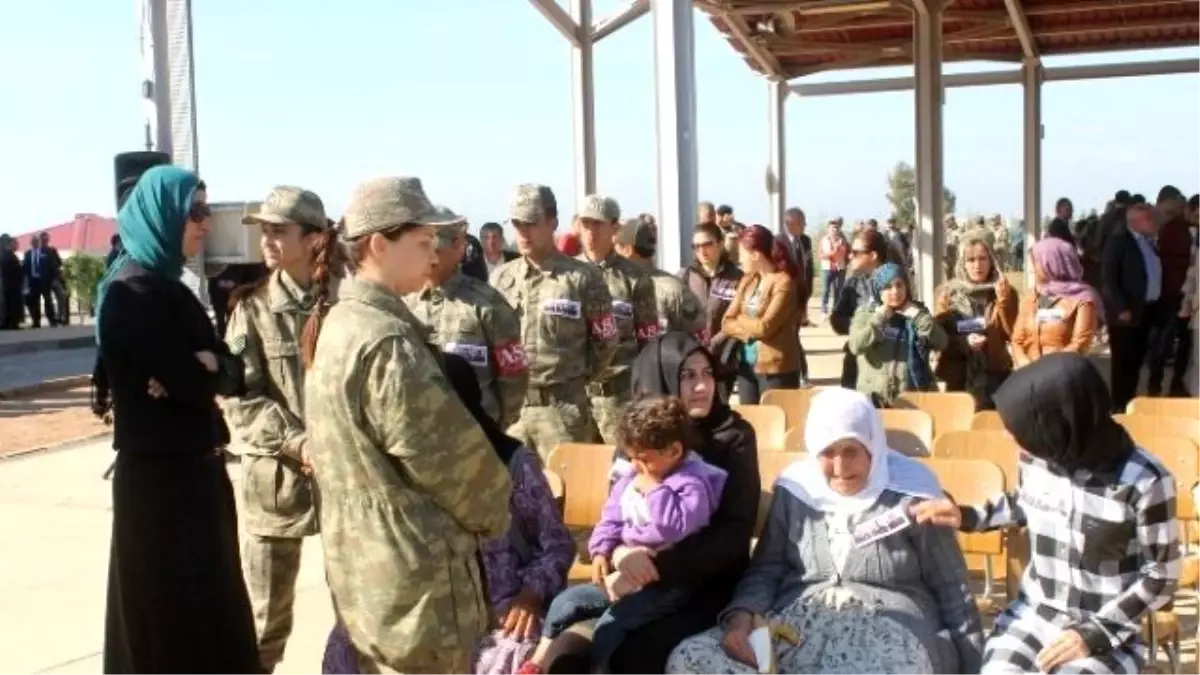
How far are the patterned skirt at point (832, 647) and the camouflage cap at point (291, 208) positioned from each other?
1713 millimetres

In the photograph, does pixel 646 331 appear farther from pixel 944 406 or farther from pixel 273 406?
pixel 273 406

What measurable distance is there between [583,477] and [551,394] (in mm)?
749

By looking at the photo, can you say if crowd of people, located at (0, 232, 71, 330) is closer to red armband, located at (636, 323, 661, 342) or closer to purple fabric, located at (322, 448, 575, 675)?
red armband, located at (636, 323, 661, 342)

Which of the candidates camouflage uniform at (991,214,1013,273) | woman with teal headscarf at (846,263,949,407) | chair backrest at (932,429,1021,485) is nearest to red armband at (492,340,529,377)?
chair backrest at (932,429,1021,485)

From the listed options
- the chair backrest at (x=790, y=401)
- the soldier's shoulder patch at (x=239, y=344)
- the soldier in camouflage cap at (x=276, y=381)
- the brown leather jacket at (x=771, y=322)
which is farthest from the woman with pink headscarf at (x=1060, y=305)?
the soldier's shoulder patch at (x=239, y=344)

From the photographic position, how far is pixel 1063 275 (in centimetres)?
604

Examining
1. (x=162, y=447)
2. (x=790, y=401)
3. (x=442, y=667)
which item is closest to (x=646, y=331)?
A: (x=790, y=401)

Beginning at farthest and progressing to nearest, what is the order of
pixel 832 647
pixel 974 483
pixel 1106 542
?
pixel 974 483
pixel 832 647
pixel 1106 542

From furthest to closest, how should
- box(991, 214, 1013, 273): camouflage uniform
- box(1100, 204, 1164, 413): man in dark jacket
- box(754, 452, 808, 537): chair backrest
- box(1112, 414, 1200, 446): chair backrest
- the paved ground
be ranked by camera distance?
box(991, 214, 1013, 273): camouflage uniform → the paved ground → box(1100, 204, 1164, 413): man in dark jacket → box(1112, 414, 1200, 446): chair backrest → box(754, 452, 808, 537): chair backrest

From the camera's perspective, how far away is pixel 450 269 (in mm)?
4617

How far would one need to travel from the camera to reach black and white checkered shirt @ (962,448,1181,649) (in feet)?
10.3

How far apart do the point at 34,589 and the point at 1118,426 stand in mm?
4871

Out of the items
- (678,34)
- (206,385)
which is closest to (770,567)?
(206,385)

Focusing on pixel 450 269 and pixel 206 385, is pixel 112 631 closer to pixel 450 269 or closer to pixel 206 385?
pixel 206 385
